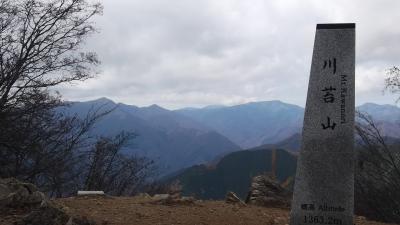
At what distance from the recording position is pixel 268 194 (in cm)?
1199

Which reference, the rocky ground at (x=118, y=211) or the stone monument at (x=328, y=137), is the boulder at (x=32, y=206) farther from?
the stone monument at (x=328, y=137)

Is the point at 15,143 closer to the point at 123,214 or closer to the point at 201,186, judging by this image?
the point at 123,214

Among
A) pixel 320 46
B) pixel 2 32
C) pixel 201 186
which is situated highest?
pixel 2 32

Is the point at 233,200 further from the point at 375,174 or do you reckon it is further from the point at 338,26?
the point at 375,174

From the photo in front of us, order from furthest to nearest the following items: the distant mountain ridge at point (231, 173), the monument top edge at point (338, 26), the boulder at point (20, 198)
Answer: the distant mountain ridge at point (231, 173) → the boulder at point (20, 198) → the monument top edge at point (338, 26)

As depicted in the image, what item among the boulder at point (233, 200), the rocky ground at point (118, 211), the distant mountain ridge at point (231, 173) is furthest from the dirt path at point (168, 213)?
the distant mountain ridge at point (231, 173)

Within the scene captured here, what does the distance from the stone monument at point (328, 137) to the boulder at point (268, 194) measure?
478 centimetres

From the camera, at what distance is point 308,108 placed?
698cm

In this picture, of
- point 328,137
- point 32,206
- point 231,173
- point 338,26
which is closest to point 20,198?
point 32,206

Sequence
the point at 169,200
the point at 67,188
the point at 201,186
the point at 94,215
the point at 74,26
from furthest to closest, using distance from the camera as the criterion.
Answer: the point at 201,186 → the point at 67,188 → the point at 74,26 → the point at 169,200 → the point at 94,215

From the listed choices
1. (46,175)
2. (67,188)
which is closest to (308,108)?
(46,175)

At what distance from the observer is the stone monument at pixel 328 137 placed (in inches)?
265

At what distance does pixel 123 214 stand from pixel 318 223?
346 cm

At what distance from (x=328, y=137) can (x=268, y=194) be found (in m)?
5.41
